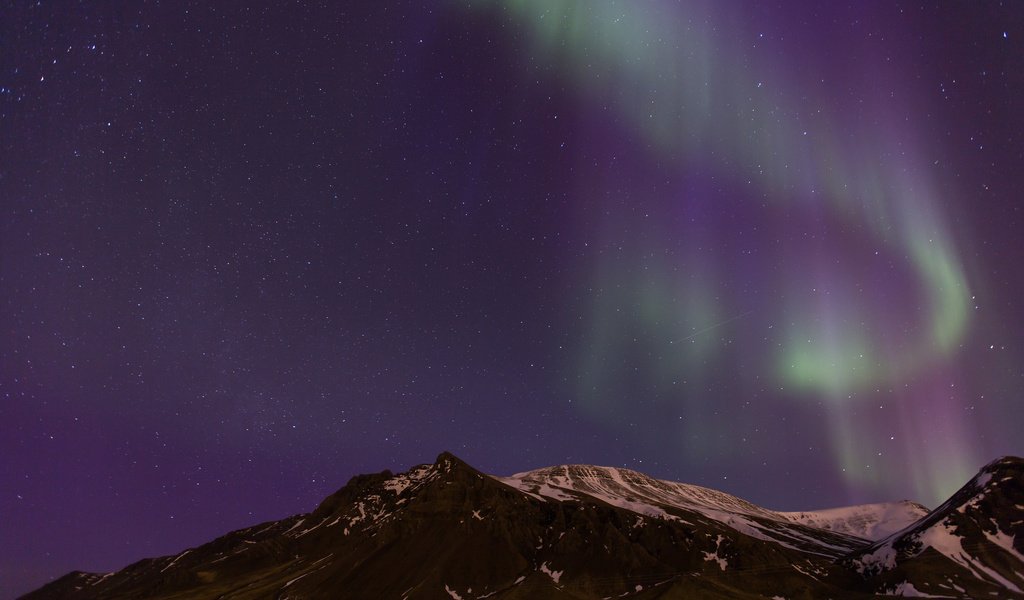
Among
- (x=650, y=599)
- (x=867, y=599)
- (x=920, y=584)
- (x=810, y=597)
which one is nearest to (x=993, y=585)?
(x=920, y=584)

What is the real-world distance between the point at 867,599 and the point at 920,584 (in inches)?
852

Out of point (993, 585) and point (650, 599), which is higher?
point (650, 599)

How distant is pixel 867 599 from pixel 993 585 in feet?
124

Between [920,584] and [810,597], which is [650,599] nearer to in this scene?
[810,597]

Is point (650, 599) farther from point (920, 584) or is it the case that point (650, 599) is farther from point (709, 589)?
point (920, 584)

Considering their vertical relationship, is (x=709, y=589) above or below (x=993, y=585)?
above

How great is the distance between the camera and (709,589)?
7771 inches

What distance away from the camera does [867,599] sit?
189 meters

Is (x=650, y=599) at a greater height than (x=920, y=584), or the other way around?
(x=650, y=599)

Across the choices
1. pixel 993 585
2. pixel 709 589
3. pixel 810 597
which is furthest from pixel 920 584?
pixel 709 589

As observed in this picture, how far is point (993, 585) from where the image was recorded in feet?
625

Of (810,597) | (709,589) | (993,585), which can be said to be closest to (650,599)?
(709,589)

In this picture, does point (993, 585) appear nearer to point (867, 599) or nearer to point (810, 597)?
point (867, 599)

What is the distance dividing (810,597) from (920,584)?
32530mm
